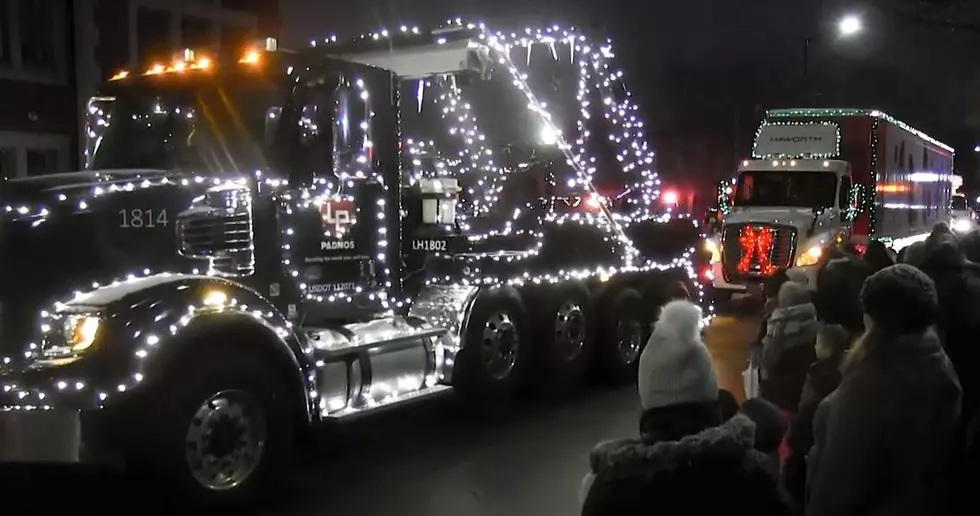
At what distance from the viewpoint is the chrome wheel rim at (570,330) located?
996 cm

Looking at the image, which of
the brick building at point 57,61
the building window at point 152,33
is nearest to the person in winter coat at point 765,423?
the brick building at point 57,61

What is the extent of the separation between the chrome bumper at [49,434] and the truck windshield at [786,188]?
15.2m

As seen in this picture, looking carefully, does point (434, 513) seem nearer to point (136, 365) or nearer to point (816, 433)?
point (136, 365)

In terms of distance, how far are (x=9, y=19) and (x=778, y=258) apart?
531 inches

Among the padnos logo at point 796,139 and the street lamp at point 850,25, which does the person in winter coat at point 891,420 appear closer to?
the padnos logo at point 796,139

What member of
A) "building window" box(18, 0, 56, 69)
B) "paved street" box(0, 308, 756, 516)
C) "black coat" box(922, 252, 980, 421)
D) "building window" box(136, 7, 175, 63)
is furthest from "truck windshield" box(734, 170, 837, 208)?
"black coat" box(922, 252, 980, 421)

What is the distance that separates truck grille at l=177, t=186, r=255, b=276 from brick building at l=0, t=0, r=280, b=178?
9.69m

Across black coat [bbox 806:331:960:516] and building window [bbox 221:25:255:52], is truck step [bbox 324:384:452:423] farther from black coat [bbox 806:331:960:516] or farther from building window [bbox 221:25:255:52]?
building window [bbox 221:25:255:52]

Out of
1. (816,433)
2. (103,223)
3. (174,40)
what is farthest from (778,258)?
(816,433)

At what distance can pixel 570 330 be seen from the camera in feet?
33.2

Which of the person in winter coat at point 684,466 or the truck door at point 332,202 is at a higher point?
the truck door at point 332,202

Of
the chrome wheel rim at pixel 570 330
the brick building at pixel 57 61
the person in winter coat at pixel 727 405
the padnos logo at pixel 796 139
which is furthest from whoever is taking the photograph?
the padnos logo at pixel 796 139

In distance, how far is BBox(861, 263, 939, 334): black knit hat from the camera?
3.31 metres

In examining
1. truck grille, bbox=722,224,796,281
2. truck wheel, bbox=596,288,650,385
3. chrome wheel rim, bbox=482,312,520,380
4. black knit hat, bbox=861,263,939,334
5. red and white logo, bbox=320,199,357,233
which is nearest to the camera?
black knit hat, bbox=861,263,939,334
